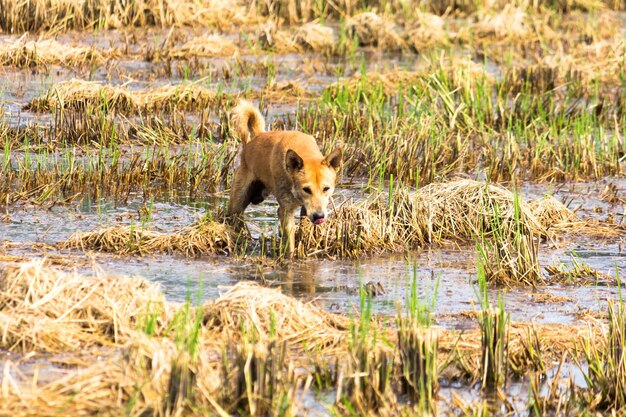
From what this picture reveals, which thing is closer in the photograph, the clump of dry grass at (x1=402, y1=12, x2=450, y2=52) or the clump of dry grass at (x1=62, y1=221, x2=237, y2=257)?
the clump of dry grass at (x1=62, y1=221, x2=237, y2=257)

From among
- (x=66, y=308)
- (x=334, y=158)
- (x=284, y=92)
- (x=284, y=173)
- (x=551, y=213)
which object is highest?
(x=334, y=158)

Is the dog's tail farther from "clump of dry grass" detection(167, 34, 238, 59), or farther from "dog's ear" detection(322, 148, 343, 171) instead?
"clump of dry grass" detection(167, 34, 238, 59)

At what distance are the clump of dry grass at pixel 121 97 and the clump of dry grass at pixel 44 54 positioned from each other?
1884 millimetres

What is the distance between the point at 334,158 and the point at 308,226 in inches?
24.5

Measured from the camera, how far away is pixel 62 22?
56.4 ft

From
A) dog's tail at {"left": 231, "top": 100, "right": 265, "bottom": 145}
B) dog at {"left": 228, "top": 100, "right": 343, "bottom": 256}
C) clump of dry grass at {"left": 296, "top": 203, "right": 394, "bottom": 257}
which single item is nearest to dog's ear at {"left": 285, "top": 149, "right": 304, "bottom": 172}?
dog at {"left": 228, "top": 100, "right": 343, "bottom": 256}

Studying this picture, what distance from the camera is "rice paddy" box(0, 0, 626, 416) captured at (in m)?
5.79

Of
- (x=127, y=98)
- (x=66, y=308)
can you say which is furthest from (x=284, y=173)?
(x=127, y=98)

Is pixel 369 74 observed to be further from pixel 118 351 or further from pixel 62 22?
pixel 118 351

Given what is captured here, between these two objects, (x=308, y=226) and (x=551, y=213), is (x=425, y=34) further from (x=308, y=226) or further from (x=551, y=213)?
(x=308, y=226)

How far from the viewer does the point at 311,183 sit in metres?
8.33

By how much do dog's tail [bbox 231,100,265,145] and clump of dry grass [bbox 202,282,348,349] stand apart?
266 cm

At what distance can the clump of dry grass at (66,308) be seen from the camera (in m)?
6.16

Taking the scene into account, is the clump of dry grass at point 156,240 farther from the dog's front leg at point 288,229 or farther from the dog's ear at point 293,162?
the dog's ear at point 293,162
